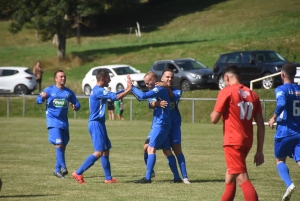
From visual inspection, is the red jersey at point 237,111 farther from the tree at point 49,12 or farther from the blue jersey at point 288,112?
the tree at point 49,12

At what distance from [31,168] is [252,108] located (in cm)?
736

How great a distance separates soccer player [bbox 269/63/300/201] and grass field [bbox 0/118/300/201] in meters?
0.69

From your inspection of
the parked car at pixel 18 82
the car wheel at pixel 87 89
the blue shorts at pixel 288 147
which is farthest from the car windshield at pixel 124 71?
the blue shorts at pixel 288 147

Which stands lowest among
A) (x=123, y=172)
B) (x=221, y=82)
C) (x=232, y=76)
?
(x=123, y=172)

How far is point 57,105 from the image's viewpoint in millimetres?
13156

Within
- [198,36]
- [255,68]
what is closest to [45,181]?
[255,68]

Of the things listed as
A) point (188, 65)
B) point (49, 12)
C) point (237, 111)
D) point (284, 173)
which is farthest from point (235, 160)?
point (49, 12)

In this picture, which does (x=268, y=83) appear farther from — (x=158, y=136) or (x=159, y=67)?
(x=158, y=136)

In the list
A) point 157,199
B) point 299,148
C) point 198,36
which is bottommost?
point 157,199

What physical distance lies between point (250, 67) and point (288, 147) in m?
21.1

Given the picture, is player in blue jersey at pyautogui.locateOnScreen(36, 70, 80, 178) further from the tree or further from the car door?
the tree

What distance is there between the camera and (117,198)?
1023cm

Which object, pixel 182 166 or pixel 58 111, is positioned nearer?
pixel 182 166

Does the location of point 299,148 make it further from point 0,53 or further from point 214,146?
point 0,53
